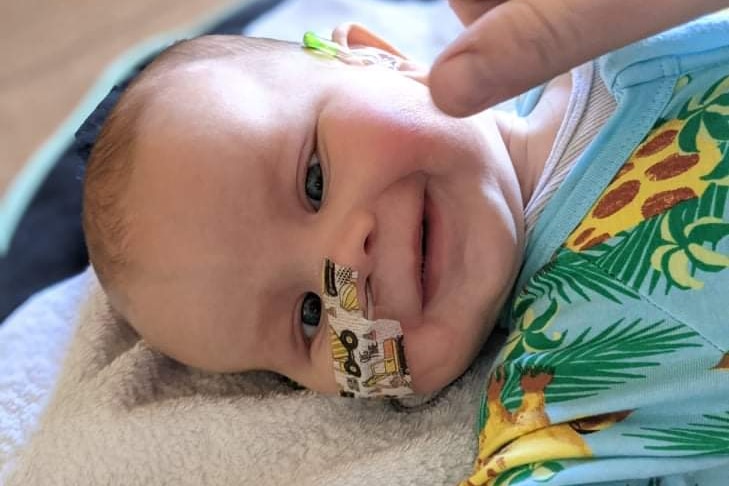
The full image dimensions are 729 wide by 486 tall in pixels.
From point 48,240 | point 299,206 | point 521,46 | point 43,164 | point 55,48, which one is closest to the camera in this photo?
point 521,46

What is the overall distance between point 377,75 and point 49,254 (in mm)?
680

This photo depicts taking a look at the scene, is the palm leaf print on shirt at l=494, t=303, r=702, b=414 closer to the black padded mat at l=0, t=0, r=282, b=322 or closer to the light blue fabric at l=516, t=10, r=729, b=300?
the light blue fabric at l=516, t=10, r=729, b=300

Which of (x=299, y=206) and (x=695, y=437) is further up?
(x=299, y=206)

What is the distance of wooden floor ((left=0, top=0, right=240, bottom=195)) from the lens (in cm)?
186

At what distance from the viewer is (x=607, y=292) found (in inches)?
32.4

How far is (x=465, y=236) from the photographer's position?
877mm

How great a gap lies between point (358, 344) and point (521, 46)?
42cm

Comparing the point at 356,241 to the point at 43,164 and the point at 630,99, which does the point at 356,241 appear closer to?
the point at 630,99

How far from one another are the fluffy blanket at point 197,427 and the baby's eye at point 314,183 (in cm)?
26

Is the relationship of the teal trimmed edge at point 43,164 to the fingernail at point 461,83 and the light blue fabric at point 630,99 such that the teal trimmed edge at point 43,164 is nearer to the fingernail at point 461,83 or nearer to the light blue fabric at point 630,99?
the light blue fabric at point 630,99

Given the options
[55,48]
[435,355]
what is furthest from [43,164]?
[435,355]

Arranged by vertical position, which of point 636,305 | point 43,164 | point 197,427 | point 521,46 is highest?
point 521,46

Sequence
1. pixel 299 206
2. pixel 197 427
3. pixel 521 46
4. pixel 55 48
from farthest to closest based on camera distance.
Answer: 1. pixel 55 48
2. pixel 197 427
3. pixel 299 206
4. pixel 521 46

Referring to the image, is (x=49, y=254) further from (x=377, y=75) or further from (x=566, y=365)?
(x=566, y=365)
